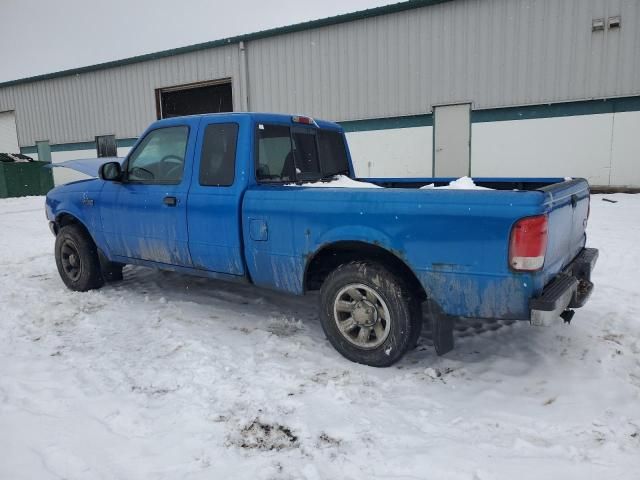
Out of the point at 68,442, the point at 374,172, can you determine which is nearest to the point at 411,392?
the point at 68,442

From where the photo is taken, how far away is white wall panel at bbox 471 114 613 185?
512 inches

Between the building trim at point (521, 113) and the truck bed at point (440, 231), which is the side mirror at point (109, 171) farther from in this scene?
the building trim at point (521, 113)

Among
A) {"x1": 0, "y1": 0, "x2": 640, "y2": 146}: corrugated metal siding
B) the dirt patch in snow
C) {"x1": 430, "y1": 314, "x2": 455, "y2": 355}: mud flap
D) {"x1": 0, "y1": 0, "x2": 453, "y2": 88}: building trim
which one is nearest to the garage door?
{"x1": 0, "y1": 0, "x2": 453, "y2": 88}: building trim

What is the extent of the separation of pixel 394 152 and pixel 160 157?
11399mm

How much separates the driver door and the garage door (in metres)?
23.6

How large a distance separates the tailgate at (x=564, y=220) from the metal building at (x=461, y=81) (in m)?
10.5

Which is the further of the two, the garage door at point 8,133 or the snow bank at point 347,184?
the garage door at point 8,133

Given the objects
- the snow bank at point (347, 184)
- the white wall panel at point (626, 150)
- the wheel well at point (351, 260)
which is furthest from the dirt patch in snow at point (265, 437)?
the white wall panel at point (626, 150)

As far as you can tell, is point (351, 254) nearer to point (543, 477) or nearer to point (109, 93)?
point (543, 477)

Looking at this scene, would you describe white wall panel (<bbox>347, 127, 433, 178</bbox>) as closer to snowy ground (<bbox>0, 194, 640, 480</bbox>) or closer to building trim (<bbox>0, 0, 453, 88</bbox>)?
building trim (<bbox>0, 0, 453, 88</bbox>)

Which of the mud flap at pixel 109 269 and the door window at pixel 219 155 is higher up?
the door window at pixel 219 155

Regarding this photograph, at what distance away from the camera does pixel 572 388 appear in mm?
3273

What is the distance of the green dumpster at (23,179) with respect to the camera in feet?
58.2

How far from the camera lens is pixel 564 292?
3.05m
